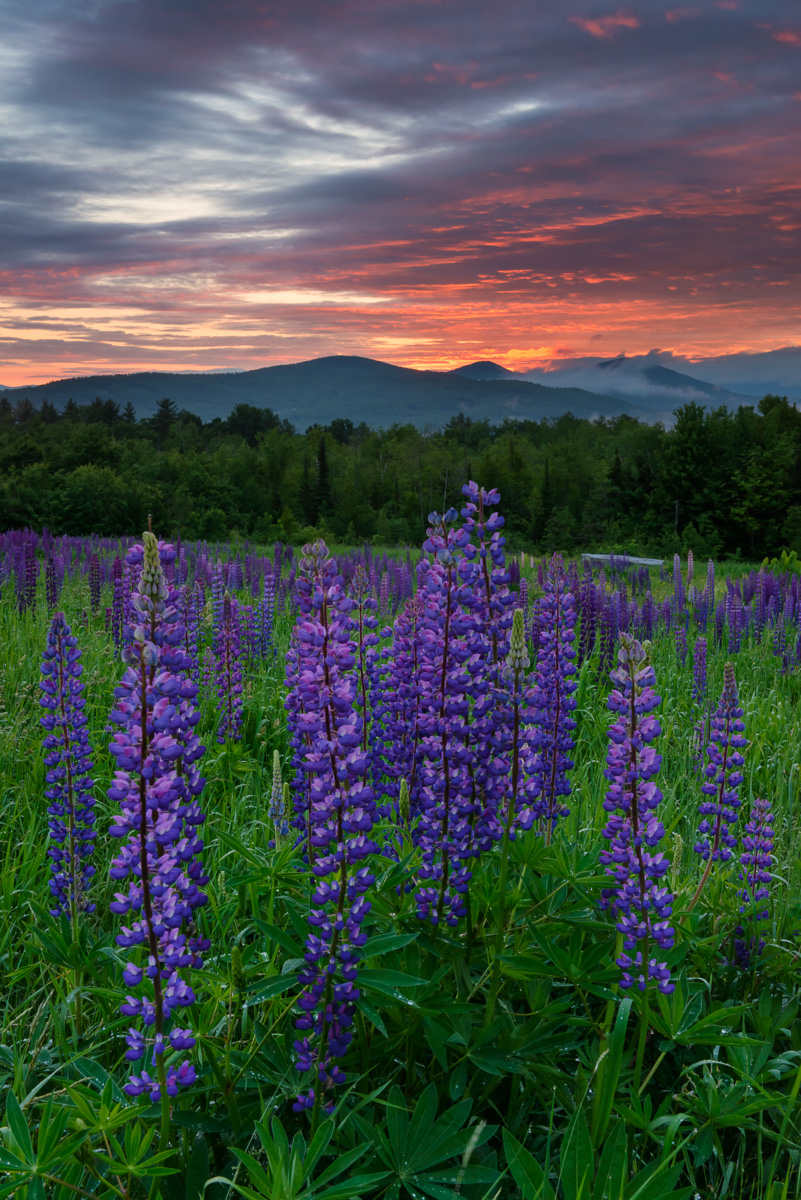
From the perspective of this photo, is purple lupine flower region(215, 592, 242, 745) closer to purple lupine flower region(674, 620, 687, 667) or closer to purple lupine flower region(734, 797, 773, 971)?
purple lupine flower region(734, 797, 773, 971)

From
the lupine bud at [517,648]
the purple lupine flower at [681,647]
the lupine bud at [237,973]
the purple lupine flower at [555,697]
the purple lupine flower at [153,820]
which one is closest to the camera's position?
the purple lupine flower at [153,820]

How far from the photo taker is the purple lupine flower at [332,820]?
79.3 inches

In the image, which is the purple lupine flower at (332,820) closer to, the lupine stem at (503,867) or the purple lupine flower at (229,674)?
the lupine stem at (503,867)

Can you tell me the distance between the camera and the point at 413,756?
309 cm

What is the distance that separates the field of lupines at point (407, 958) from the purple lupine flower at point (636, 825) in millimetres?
11

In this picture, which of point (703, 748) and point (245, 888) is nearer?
point (245, 888)

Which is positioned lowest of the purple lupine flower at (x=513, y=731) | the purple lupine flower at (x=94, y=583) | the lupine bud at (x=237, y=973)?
the lupine bud at (x=237, y=973)

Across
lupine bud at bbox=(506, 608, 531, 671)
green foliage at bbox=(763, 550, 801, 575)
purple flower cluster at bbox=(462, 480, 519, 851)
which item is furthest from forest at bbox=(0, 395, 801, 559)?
lupine bud at bbox=(506, 608, 531, 671)

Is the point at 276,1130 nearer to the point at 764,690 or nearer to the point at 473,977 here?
the point at 473,977

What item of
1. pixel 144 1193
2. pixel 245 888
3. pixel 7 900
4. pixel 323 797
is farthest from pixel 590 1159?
pixel 7 900

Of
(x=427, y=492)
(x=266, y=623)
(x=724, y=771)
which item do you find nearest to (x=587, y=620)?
(x=266, y=623)

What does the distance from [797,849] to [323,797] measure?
150 inches

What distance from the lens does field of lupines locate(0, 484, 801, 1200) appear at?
1.89 m

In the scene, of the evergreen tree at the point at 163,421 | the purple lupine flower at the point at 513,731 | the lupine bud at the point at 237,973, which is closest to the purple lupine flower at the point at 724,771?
the purple lupine flower at the point at 513,731
